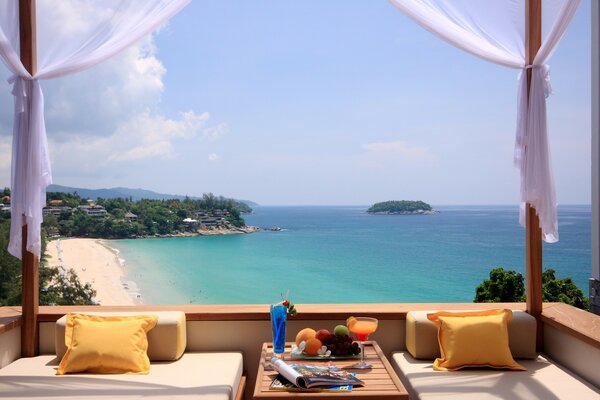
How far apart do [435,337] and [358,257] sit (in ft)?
87.6

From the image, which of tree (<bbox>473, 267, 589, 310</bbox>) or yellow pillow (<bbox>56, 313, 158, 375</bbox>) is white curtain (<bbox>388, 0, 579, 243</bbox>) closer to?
yellow pillow (<bbox>56, 313, 158, 375</bbox>)

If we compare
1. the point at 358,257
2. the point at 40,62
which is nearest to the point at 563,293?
the point at 40,62

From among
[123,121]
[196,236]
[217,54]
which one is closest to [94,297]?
[196,236]

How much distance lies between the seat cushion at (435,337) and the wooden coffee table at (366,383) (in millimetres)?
348

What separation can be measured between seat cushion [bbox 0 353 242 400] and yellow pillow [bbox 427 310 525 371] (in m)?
1.13

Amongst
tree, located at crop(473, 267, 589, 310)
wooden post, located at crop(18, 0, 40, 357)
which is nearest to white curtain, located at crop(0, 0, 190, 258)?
wooden post, located at crop(18, 0, 40, 357)

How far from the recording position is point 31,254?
353cm

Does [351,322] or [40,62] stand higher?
[40,62]

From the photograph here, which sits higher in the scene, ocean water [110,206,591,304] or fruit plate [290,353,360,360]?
fruit plate [290,353,360,360]

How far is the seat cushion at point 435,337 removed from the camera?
3.39 metres

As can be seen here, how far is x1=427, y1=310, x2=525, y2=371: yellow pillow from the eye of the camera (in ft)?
10.5

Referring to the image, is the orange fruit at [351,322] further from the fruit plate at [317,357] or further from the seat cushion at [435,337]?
the seat cushion at [435,337]

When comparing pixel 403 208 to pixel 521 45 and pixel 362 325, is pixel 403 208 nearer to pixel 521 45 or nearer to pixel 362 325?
pixel 521 45

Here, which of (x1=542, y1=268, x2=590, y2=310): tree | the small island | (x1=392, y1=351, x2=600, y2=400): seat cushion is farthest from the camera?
the small island
